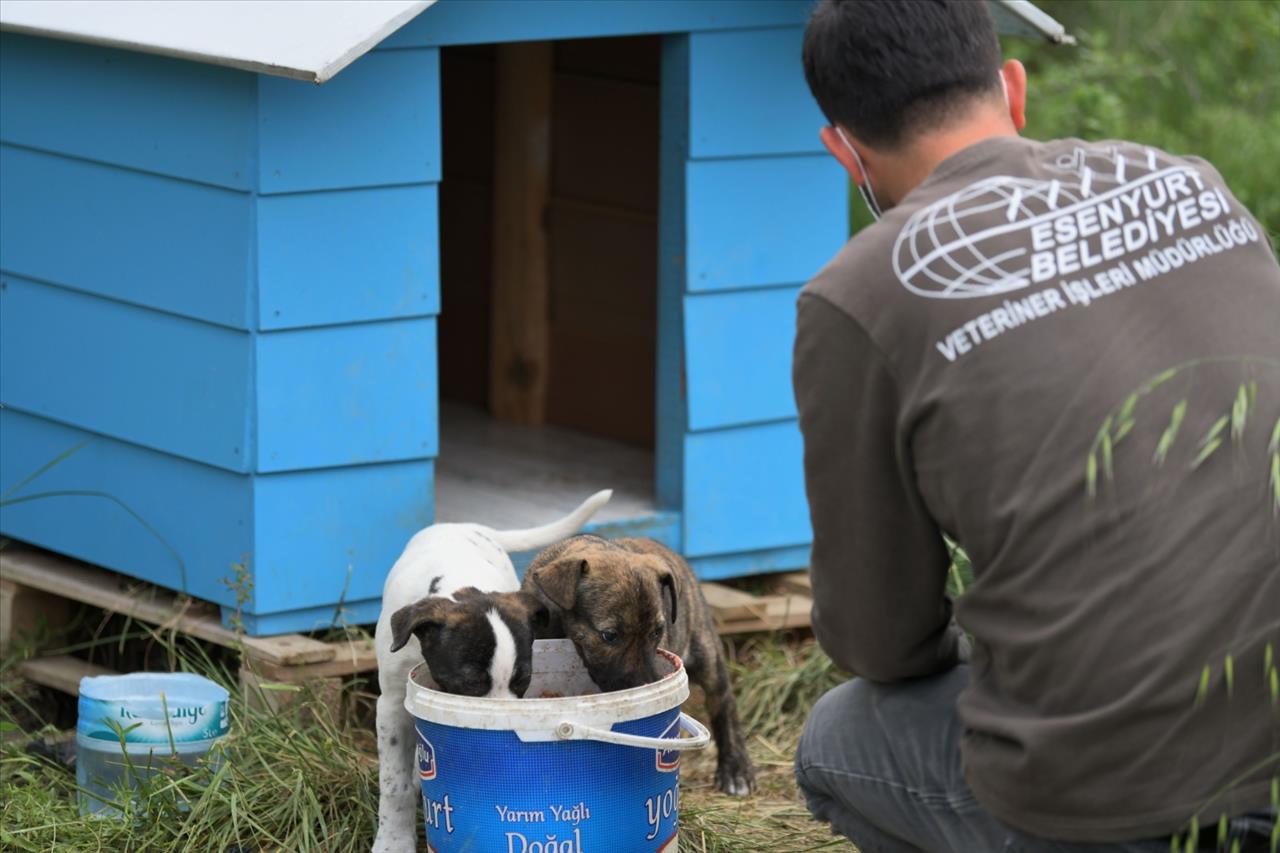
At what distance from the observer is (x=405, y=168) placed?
5035 millimetres

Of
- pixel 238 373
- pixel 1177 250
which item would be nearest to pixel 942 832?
pixel 1177 250

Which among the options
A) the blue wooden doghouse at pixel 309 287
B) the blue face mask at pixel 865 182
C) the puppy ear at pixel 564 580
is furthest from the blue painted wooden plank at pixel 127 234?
the blue face mask at pixel 865 182

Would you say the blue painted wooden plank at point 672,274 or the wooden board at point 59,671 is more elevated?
the blue painted wooden plank at point 672,274

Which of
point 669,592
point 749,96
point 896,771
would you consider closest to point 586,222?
point 749,96

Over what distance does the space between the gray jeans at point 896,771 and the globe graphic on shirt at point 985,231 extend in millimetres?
824

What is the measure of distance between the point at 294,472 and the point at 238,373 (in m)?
0.33

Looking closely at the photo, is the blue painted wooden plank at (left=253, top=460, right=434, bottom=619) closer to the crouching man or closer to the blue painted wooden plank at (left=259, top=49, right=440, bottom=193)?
the blue painted wooden plank at (left=259, top=49, right=440, bottom=193)

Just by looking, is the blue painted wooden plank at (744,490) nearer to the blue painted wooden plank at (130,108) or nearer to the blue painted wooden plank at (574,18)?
the blue painted wooden plank at (574,18)

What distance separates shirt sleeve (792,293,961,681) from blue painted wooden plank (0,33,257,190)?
8.28ft

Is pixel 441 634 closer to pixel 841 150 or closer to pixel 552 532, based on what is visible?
pixel 552 532

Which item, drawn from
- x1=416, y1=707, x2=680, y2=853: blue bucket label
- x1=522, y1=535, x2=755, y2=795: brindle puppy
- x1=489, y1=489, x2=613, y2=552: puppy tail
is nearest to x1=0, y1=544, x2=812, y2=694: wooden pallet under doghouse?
x1=489, y1=489, x2=613, y2=552: puppy tail

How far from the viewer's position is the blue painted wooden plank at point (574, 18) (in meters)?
5.01

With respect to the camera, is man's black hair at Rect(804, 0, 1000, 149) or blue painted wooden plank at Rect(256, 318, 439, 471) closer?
man's black hair at Rect(804, 0, 1000, 149)

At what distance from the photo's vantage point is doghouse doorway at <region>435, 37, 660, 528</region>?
22.7 feet
